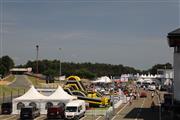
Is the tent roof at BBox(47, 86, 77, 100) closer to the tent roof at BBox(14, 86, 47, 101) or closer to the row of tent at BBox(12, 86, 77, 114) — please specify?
the row of tent at BBox(12, 86, 77, 114)

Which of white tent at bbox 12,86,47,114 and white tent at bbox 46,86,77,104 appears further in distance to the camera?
white tent at bbox 12,86,47,114

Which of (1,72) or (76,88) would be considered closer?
(76,88)

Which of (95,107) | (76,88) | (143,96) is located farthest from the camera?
(143,96)

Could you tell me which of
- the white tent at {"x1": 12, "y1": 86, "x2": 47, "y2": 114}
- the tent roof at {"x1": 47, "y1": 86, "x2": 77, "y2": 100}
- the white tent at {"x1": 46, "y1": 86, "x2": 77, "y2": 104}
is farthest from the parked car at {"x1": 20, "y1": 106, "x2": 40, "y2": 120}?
the tent roof at {"x1": 47, "y1": 86, "x2": 77, "y2": 100}

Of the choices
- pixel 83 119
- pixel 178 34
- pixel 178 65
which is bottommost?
pixel 83 119

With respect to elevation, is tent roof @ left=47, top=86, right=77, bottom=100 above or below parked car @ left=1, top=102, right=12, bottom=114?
above

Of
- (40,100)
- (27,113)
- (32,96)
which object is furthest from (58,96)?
(27,113)

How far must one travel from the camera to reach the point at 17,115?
5569 cm

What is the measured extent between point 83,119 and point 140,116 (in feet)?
25.2

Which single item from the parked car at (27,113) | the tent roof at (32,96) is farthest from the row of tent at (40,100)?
the parked car at (27,113)

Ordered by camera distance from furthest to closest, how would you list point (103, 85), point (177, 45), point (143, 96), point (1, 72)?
1. point (1, 72)
2. point (103, 85)
3. point (143, 96)
4. point (177, 45)

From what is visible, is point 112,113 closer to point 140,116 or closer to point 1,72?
point 140,116

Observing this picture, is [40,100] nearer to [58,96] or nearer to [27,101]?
[27,101]


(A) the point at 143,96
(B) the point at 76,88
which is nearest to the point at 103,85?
(A) the point at 143,96
